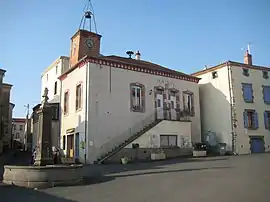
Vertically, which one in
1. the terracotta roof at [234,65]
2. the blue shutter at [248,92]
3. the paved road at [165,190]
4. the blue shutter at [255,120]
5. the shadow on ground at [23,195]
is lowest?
the shadow on ground at [23,195]

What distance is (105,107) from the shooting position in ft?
81.8

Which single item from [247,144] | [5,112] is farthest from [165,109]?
[5,112]

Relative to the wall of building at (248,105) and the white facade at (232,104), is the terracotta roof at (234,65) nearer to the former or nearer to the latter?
the white facade at (232,104)

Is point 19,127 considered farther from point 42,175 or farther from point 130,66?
point 42,175

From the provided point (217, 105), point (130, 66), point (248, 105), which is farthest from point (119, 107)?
point (248, 105)

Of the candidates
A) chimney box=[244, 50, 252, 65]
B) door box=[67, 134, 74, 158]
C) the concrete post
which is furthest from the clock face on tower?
chimney box=[244, 50, 252, 65]

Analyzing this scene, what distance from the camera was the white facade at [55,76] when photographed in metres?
37.3

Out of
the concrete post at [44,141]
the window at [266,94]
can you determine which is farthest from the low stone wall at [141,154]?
the window at [266,94]

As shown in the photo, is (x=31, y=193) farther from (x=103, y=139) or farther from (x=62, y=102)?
(x=62, y=102)

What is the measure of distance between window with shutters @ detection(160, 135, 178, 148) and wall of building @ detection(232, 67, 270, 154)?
6344 millimetres

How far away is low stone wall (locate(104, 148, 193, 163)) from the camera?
76.8ft

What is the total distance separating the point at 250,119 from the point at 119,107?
1386 centimetres

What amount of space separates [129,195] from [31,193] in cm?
368

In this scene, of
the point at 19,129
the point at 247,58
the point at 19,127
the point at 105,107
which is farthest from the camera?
the point at 19,129
